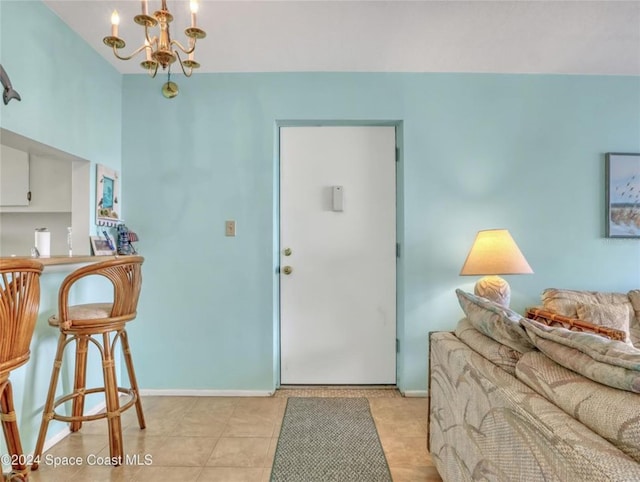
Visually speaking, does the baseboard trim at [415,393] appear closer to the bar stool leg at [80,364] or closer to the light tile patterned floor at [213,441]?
the light tile patterned floor at [213,441]

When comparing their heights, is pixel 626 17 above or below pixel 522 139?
above

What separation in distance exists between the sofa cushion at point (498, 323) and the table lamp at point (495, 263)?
2.43 ft

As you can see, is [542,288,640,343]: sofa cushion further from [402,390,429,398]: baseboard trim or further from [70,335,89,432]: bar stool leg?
[70,335,89,432]: bar stool leg

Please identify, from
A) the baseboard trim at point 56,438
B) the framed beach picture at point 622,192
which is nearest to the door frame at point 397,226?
the baseboard trim at point 56,438

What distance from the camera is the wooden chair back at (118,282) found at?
4.89 ft

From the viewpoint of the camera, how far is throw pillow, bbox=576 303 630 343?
1975 mm

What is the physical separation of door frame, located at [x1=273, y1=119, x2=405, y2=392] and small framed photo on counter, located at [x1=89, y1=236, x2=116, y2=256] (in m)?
1.06

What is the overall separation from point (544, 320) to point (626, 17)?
1742mm

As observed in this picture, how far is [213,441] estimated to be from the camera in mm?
1829

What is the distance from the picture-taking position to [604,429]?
70cm

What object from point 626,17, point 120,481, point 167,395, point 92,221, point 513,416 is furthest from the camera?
point 167,395

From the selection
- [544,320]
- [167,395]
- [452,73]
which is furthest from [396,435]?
[452,73]

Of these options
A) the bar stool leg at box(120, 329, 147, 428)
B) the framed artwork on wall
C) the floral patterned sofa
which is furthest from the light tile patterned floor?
the framed artwork on wall

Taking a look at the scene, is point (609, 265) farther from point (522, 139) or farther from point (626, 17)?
point (626, 17)
